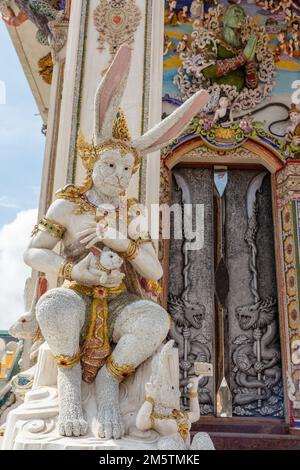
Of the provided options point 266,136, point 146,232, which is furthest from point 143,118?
point 266,136

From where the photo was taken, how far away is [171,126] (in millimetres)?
2486

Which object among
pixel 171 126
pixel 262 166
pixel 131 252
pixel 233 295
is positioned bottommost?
pixel 131 252

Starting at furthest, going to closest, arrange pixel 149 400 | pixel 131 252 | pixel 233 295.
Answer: pixel 233 295 < pixel 131 252 < pixel 149 400

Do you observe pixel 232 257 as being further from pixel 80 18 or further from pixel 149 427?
pixel 149 427

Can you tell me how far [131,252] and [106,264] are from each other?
20 cm

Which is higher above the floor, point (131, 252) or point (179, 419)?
point (131, 252)

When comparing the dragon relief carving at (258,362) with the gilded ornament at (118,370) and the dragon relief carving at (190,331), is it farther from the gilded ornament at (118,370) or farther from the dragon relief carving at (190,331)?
the gilded ornament at (118,370)

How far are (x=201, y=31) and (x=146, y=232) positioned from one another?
3.62 meters

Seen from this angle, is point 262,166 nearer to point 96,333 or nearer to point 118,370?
point 96,333

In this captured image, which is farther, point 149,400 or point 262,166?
point 262,166

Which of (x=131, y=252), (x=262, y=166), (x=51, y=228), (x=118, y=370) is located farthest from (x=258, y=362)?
(x=51, y=228)

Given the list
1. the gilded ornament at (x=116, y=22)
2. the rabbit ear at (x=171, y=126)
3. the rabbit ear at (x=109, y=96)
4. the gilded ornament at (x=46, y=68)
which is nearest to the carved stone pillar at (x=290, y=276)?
the gilded ornament at (x=116, y=22)

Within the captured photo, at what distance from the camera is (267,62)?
518 centimetres

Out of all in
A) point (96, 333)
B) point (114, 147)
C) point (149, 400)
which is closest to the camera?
point (149, 400)
